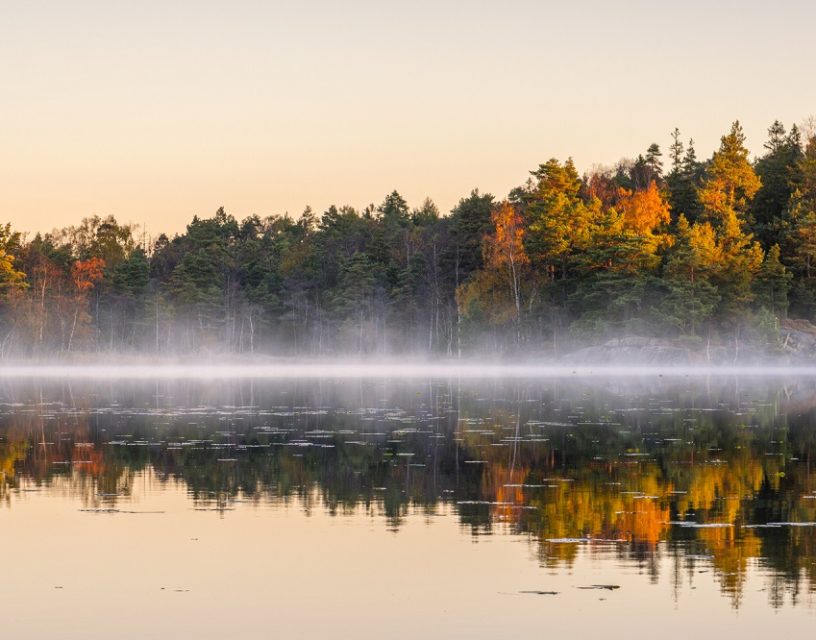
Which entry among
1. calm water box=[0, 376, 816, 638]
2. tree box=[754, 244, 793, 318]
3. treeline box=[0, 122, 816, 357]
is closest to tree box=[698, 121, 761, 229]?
treeline box=[0, 122, 816, 357]

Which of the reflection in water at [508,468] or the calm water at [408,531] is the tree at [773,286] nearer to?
the reflection in water at [508,468]

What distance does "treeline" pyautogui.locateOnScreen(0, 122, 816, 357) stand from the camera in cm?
9550

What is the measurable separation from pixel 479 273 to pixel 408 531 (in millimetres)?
95346

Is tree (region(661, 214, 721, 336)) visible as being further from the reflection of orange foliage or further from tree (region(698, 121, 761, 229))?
the reflection of orange foliage

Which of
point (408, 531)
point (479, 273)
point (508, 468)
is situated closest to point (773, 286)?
point (479, 273)

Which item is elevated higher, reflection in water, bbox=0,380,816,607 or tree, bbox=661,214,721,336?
tree, bbox=661,214,721,336

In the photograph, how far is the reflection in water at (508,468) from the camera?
14406 millimetres

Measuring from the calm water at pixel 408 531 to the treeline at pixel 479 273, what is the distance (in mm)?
64480

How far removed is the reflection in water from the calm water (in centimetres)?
7

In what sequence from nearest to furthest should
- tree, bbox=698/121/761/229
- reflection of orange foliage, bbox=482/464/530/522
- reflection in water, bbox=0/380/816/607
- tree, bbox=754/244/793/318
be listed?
reflection in water, bbox=0/380/816/607
reflection of orange foliage, bbox=482/464/530/522
tree, bbox=754/244/793/318
tree, bbox=698/121/761/229

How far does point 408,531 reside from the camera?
49.9 ft

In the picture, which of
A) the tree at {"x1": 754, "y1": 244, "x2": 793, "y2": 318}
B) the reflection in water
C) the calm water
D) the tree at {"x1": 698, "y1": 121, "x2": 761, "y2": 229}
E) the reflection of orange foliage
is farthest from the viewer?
the tree at {"x1": 698, "y1": 121, "x2": 761, "y2": 229}

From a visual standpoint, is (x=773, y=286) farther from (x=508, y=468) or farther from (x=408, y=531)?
(x=408, y=531)

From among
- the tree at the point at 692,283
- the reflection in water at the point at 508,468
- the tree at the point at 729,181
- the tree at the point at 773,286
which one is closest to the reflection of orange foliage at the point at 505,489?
the reflection in water at the point at 508,468
